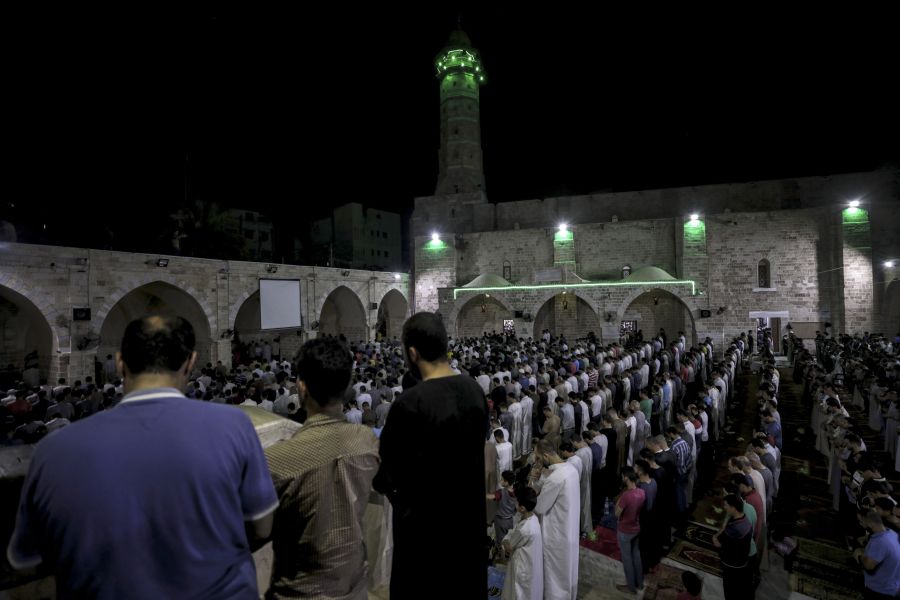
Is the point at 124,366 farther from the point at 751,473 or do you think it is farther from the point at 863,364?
the point at 863,364

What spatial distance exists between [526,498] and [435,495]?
224cm

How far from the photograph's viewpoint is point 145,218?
2486 centimetres

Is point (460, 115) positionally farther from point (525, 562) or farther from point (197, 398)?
point (525, 562)

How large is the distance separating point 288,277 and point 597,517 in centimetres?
1642

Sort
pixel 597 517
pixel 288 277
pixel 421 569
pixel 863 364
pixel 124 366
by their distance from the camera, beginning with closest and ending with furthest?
pixel 124 366 → pixel 421 569 → pixel 597 517 → pixel 863 364 → pixel 288 277

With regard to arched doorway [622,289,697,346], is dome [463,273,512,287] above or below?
above

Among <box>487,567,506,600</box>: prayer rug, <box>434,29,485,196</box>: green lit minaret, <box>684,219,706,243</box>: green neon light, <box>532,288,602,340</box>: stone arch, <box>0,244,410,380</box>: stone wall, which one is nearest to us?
<box>487,567,506,600</box>: prayer rug

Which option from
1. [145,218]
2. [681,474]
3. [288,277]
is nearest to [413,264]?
[288,277]

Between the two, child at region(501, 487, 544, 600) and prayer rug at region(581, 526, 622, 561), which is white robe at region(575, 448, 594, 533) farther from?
child at region(501, 487, 544, 600)

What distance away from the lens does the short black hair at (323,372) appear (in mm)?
1870

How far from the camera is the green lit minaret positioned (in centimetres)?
2850

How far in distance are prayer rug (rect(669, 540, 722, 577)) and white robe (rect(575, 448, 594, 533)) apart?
986 mm

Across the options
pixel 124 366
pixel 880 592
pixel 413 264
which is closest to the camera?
pixel 124 366

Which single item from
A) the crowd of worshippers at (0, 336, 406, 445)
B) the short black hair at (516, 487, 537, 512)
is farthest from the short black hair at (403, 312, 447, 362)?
the crowd of worshippers at (0, 336, 406, 445)
